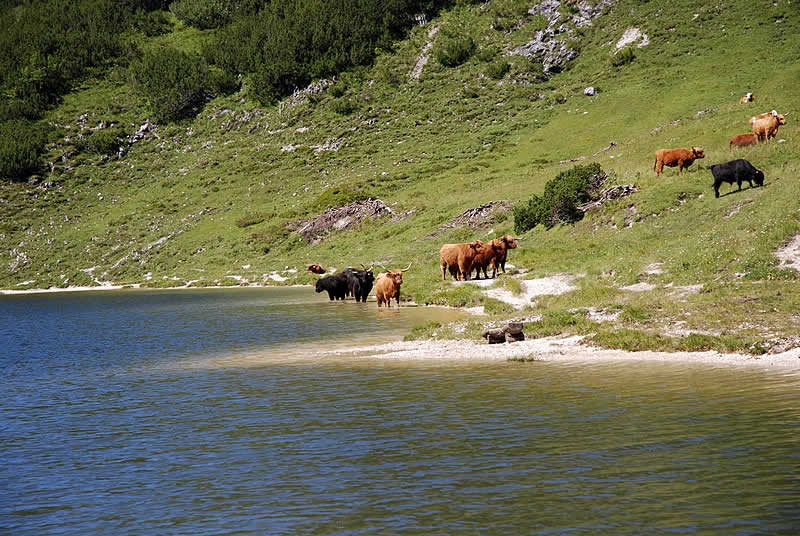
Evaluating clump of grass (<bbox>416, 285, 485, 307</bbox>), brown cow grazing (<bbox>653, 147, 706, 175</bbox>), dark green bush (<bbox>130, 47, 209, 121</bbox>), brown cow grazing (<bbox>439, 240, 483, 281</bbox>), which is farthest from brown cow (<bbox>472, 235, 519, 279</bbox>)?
dark green bush (<bbox>130, 47, 209, 121</bbox>)

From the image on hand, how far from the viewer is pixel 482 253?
1540 inches

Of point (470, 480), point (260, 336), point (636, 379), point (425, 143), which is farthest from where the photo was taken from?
point (425, 143)

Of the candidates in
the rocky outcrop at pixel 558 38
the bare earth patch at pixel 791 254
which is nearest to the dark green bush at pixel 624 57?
the rocky outcrop at pixel 558 38

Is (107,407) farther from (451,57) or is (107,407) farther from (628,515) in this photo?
(451,57)

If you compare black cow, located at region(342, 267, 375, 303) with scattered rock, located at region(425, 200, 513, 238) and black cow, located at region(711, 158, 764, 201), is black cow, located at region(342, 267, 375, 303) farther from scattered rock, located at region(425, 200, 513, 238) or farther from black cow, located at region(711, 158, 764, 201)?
black cow, located at region(711, 158, 764, 201)

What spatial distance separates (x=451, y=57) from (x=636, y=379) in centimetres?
11514

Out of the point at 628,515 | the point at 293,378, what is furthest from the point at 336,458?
the point at 293,378

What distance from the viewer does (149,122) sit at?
13575 centimetres

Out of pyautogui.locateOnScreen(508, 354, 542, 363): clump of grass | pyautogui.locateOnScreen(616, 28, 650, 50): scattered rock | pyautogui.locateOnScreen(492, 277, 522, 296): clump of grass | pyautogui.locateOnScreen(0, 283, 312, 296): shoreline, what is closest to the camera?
pyautogui.locateOnScreen(508, 354, 542, 363): clump of grass

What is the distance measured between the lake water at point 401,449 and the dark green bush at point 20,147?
11478cm

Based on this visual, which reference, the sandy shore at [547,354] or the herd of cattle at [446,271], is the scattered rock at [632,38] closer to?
the herd of cattle at [446,271]

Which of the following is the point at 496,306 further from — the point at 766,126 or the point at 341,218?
the point at 341,218

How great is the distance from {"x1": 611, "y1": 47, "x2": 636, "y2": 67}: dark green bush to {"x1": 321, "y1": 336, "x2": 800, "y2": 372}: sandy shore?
90244mm

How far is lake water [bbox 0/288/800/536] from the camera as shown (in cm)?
846
